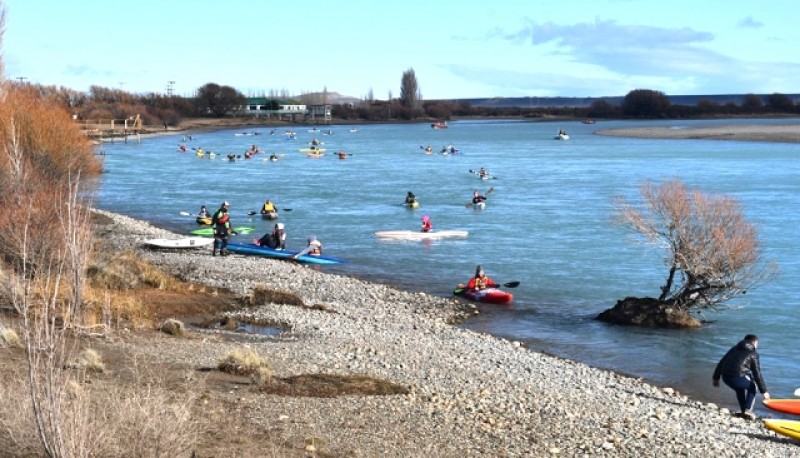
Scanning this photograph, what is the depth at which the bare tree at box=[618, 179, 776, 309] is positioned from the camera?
21.7m

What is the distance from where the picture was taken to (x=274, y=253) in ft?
102

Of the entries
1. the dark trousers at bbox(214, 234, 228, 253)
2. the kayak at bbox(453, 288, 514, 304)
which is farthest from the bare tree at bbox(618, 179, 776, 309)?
the dark trousers at bbox(214, 234, 228, 253)

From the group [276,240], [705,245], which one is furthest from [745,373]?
[276,240]

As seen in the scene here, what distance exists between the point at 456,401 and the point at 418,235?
74.4ft

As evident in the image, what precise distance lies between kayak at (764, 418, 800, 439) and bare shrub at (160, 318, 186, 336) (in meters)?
9.56

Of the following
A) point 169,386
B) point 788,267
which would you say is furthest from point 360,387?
point 788,267

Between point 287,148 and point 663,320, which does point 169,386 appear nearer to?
point 663,320

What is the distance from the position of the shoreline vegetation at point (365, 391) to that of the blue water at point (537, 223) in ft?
8.06

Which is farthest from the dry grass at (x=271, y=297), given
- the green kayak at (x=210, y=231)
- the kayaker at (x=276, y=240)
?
the green kayak at (x=210, y=231)

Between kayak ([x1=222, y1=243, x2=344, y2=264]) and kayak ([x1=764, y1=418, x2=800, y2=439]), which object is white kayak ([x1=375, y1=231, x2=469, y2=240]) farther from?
kayak ([x1=764, y1=418, x2=800, y2=439])

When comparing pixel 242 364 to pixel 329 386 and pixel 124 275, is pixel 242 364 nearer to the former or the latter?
pixel 329 386

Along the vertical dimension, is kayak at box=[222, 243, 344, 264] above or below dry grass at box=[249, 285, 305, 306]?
below

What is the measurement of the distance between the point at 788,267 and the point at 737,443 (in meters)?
17.8

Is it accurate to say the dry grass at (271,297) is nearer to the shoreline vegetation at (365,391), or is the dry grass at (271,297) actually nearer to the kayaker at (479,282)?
the shoreline vegetation at (365,391)
